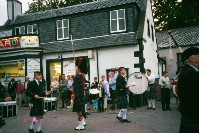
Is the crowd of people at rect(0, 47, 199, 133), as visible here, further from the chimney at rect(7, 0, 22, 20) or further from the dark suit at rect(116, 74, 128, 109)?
the chimney at rect(7, 0, 22, 20)

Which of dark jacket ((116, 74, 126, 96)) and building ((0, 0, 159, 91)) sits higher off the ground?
building ((0, 0, 159, 91))

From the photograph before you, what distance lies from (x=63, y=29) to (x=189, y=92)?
775 inches

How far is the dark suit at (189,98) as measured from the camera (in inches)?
157

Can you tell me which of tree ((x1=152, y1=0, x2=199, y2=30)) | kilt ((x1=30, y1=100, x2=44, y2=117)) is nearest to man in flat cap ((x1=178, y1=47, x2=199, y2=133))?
kilt ((x1=30, y1=100, x2=44, y2=117))

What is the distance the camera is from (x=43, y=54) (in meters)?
22.7

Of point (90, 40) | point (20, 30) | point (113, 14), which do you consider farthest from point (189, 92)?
point (20, 30)

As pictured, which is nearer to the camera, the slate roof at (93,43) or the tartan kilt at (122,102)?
the tartan kilt at (122,102)

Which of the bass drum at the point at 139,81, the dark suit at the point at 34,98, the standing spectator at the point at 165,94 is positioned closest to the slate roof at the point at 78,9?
the standing spectator at the point at 165,94

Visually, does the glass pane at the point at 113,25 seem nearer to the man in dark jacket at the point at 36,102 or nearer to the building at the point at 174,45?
the man in dark jacket at the point at 36,102

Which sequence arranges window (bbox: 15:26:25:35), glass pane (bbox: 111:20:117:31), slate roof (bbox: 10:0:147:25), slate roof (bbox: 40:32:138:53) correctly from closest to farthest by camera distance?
1. slate roof (bbox: 40:32:138:53)
2. glass pane (bbox: 111:20:117:31)
3. slate roof (bbox: 10:0:147:25)
4. window (bbox: 15:26:25:35)

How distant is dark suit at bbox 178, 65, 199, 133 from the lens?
3994mm

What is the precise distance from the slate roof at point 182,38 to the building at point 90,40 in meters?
8.69

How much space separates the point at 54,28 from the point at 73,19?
177 centimetres

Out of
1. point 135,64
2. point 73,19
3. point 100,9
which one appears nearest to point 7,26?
point 73,19
